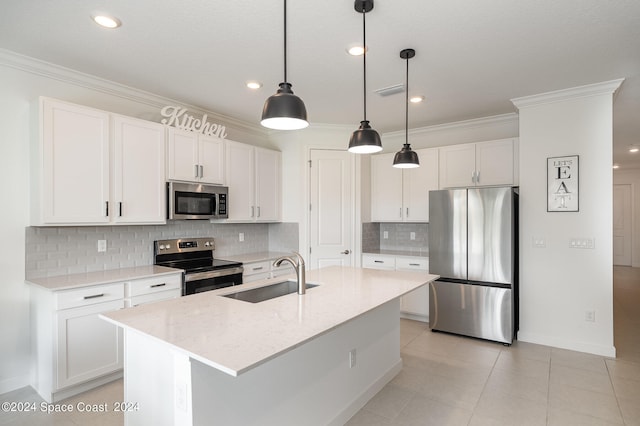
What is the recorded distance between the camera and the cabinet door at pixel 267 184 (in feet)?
15.0

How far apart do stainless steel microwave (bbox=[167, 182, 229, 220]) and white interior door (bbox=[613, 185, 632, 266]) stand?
10.1 meters

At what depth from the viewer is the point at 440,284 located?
13.3 ft

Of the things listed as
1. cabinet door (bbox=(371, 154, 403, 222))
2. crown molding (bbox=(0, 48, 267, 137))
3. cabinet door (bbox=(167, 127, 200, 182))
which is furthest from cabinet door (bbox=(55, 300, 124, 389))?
cabinet door (bbox=(371, 154, 403, 222))

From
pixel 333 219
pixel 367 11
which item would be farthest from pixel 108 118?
pixel 333 219

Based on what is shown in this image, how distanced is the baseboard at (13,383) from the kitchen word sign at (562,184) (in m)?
5.11

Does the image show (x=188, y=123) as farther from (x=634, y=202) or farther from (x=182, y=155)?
(x=634, y=202)

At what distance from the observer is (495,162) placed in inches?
162

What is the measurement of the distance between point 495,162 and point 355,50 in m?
2.46

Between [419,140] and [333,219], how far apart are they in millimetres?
1729

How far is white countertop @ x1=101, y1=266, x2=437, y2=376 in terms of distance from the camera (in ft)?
4.25

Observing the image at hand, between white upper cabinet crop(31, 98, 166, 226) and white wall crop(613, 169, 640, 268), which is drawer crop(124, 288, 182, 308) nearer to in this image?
white upper cabinet crop(31, 98, 166, 226)

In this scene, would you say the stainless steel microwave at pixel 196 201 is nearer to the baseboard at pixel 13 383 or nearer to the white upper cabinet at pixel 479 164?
the baseboard at pixel 13 383

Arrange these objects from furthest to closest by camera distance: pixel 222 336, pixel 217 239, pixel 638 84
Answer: pixel 217 239
pixel 638 84
pixel 222 336

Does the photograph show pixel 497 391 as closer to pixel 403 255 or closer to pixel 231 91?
pixel 403 255
